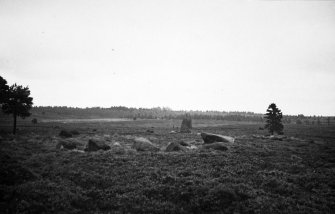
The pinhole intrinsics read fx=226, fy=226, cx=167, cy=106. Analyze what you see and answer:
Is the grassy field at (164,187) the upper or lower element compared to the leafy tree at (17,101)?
lower

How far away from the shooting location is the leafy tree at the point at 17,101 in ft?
164

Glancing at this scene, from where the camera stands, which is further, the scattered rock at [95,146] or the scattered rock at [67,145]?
the scattered rock at [67,145]

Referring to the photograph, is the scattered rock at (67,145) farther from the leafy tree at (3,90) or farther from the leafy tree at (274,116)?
the leafy tree at (274,116)

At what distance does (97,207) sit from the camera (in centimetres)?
1159

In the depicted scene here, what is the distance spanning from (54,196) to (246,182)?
12.0 meters

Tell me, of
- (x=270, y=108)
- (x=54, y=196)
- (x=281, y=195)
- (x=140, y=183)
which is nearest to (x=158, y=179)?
(x=140, y=183)

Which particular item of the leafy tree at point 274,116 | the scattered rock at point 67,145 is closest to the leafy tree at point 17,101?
the scattered rock at point 67,145

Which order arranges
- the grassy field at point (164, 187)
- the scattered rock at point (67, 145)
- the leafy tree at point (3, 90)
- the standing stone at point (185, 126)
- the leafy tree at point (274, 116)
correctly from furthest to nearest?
the standing stone at point (185, 126) < the leafy tree at point (274, 116) < the leafy tree at point (3, 90) < the scattered rock at point (67, 145) < the grassy field at point (164, 187)

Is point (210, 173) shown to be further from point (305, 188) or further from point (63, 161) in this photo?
point (63, 161)

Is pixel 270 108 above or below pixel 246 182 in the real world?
above

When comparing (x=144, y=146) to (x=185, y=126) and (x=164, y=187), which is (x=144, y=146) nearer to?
(x=164, y=187)

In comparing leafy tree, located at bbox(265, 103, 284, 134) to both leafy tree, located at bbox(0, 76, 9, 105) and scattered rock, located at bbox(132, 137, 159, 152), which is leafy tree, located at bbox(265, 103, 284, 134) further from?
leafy tree, located at bbox(0, 76, 9, 105)

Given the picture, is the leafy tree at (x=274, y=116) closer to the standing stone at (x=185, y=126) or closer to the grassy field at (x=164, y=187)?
the standing stone at (x=185, y=126)

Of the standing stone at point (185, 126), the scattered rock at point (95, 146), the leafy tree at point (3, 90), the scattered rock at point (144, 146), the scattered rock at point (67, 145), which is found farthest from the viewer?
the standing stone at point (185, 126)
